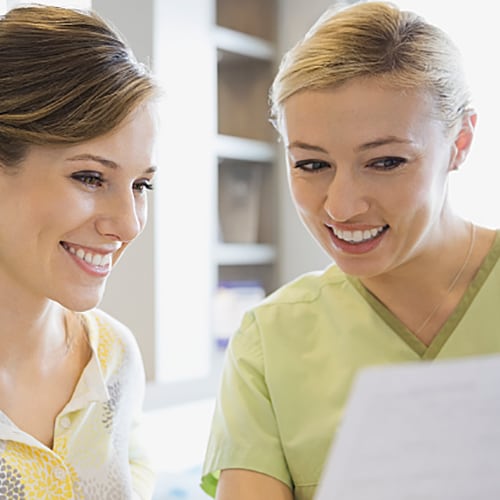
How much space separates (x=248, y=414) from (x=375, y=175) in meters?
0.41

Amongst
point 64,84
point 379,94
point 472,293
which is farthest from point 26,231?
point 472,293

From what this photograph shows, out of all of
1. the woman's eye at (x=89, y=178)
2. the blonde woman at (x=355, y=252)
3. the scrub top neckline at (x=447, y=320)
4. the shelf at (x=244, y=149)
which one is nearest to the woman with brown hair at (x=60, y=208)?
the woman's eye at (x=89, y=178)

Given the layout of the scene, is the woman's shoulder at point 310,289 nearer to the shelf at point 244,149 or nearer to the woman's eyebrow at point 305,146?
the woman's eyebrow at point 305,146

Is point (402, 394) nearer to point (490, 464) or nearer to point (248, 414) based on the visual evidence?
point (490, 464)

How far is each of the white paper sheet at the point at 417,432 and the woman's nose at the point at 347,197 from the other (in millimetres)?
518

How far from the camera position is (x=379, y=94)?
1038 mm

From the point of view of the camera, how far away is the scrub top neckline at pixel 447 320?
3.80 ft

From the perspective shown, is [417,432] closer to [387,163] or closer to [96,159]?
[387,163]

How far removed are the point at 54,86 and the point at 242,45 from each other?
6.23 ft

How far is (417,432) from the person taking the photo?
0.54 meters

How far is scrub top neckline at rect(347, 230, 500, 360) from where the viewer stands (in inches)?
45.6

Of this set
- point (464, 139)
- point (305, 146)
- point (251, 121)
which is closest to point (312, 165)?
point (305, 146)

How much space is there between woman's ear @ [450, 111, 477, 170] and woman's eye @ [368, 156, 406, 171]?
0.13m

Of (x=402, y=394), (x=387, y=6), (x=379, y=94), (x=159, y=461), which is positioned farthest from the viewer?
(x=159, y=461)
